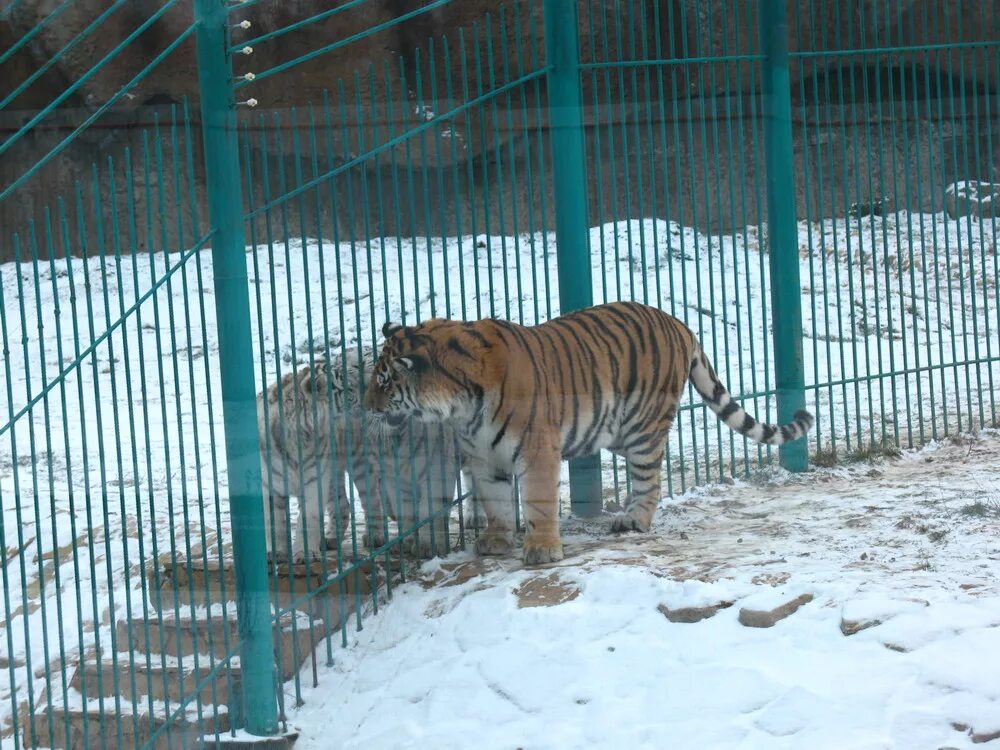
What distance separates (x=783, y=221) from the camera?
630cm

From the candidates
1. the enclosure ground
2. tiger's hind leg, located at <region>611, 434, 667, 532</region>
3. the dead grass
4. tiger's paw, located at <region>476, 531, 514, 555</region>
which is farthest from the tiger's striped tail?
tiger's paw, located at <region>476, 531, 514, 555</region>

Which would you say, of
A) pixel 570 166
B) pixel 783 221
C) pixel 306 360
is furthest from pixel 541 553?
pixel 783 221

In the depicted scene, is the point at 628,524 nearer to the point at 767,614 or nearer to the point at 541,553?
the point at 541,553

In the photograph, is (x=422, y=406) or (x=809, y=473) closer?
(x=422, y=406)

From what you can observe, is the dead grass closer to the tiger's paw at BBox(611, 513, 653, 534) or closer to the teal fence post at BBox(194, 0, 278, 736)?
the tiger's paw at BBox(611, 513, 653, 534)

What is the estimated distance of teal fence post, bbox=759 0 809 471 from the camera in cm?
629

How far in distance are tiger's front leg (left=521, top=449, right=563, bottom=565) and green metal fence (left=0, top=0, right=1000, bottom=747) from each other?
0.39 m

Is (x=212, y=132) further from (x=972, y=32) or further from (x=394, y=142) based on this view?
(x=972, y=32)

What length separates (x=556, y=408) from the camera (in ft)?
16.1

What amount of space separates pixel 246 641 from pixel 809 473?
10.6ft

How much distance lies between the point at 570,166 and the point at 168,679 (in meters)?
2.69

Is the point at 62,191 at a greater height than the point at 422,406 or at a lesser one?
greater

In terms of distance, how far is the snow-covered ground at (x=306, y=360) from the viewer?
481 cm

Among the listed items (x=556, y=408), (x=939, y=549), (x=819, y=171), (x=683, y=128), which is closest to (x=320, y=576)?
(x=556, y=408)
